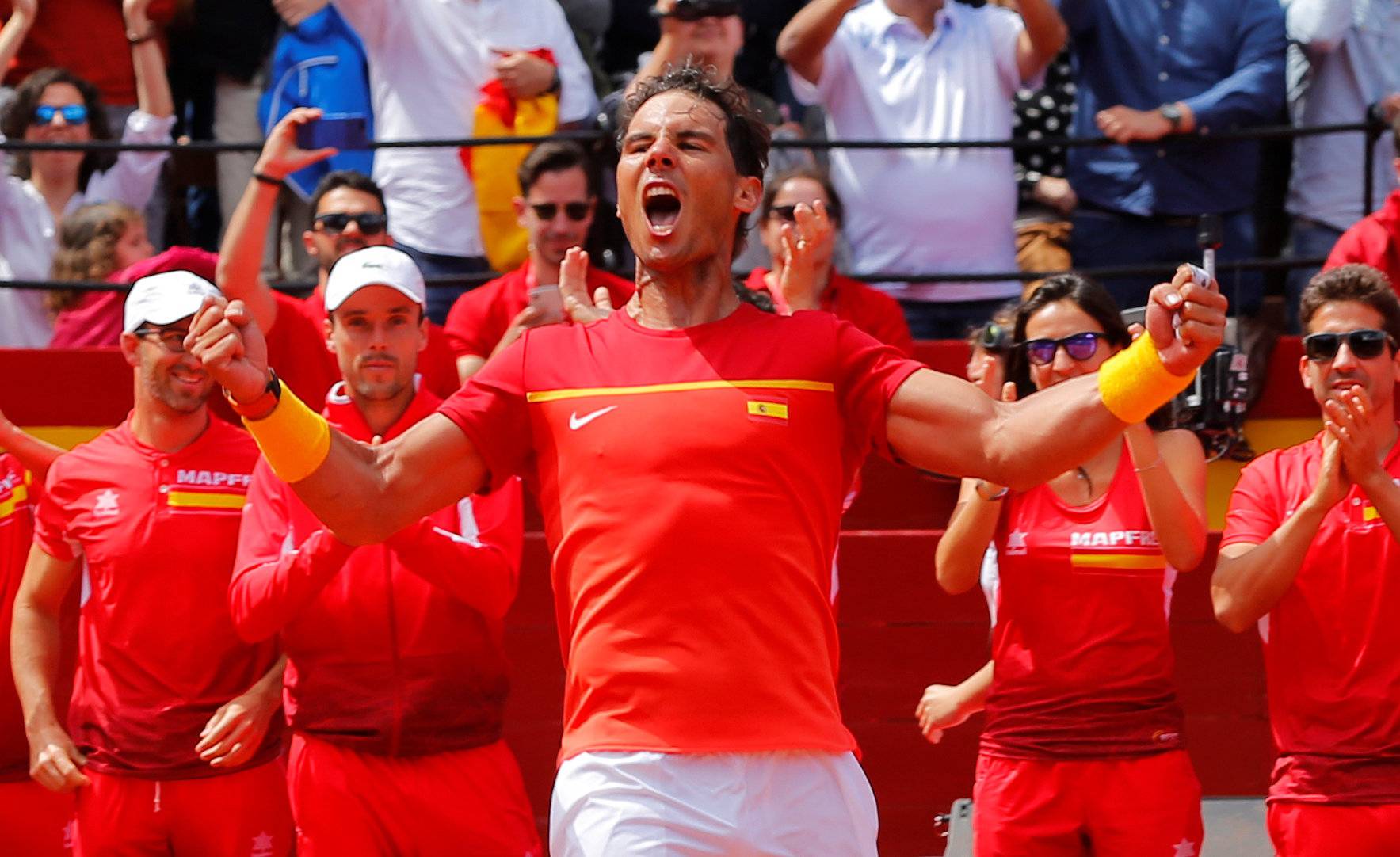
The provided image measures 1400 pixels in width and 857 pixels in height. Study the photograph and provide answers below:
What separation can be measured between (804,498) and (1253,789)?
12.3 ft

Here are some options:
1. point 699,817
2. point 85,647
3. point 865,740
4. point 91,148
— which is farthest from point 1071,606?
point 91,148

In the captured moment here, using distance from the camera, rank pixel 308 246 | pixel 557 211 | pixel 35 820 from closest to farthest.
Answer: pixel 35 820 → pixel 308 246 → pixel 557 211

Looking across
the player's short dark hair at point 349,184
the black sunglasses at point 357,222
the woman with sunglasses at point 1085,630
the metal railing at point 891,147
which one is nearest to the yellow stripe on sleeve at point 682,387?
the woman with sunglasses at point 1085,630

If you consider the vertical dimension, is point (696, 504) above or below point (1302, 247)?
below

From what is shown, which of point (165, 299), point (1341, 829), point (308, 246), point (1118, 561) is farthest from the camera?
point (308, 246)

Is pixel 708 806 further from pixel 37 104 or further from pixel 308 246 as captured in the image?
pixel 37 104

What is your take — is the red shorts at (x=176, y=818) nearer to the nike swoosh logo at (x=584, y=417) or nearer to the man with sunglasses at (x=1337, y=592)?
the nike swoosh logo at (x=584, y=417)

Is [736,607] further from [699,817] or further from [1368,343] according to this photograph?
[1368,343]

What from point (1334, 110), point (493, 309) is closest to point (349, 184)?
point (493, 309)

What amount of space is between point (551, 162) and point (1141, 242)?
2.45 meters

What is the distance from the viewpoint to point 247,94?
8.53m

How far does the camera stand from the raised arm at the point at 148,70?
8.11 m

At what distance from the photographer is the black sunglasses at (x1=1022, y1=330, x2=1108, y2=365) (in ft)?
18.2

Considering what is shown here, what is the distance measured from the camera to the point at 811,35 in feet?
25.1
